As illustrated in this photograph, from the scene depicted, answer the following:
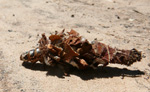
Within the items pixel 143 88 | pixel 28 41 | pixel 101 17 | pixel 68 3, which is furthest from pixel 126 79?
pixel 68 3

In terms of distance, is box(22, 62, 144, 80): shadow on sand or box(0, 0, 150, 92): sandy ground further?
box(22, 62, 144, 80): shadow on sand

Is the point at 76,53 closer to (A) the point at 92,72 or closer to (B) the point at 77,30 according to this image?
(A) the point at 92,72

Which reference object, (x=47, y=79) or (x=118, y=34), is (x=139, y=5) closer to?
(x=118, y=34)

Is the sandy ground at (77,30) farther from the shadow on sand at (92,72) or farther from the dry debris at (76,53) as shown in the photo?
the dry debris at (76,53)

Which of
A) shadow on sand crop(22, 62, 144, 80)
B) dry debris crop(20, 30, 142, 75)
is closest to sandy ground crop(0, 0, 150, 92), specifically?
shadow on sand crop(22, 62, 144, 80)

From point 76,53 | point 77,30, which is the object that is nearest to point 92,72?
point 76,53

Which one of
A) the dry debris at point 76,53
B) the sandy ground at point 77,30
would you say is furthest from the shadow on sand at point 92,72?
the dry debris at point 76,53

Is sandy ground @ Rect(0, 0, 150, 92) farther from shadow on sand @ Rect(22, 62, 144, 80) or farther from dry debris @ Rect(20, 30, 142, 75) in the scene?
dry debris @ Rect(20, 30, 142, 75)

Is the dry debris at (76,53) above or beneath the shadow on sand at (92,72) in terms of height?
above
